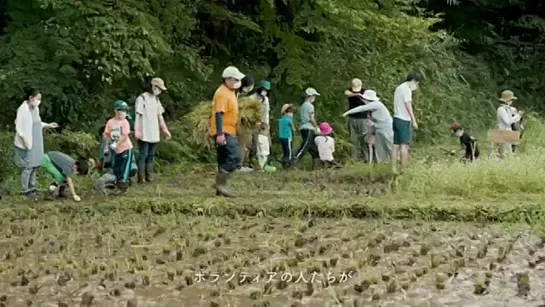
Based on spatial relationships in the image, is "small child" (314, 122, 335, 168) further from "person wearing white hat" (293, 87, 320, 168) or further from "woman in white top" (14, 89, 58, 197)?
"woman in white top" (14, 89, 58, 197)

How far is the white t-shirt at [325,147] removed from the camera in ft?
53.1

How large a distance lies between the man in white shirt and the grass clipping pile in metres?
2.62

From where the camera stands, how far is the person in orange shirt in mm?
10891

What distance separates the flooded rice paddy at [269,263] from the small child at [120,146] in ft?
7.99

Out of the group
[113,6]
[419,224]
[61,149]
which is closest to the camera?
[419,224]

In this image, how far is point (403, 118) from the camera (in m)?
13.5

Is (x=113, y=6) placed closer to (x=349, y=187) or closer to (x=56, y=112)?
(x=56, y=112)

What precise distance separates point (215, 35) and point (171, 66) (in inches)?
107

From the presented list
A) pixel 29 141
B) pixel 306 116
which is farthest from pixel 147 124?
pixel 306 116

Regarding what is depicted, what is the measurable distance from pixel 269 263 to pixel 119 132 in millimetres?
5496

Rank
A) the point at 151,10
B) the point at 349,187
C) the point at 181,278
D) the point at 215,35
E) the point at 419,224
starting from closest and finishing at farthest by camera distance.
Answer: the point at 181,278, the point at 419,224, the point at 349,187, the point at 151,10, the point at 215,35

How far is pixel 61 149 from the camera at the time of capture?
48.1 ft

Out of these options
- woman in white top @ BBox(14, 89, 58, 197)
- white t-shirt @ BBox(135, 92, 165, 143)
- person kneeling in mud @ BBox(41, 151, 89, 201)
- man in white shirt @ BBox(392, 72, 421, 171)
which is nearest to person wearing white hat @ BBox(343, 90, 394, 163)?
man in white shirt @ BBox(392, 72, 421, 171)

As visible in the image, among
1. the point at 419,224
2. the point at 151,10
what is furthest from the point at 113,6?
the point at 419,224
